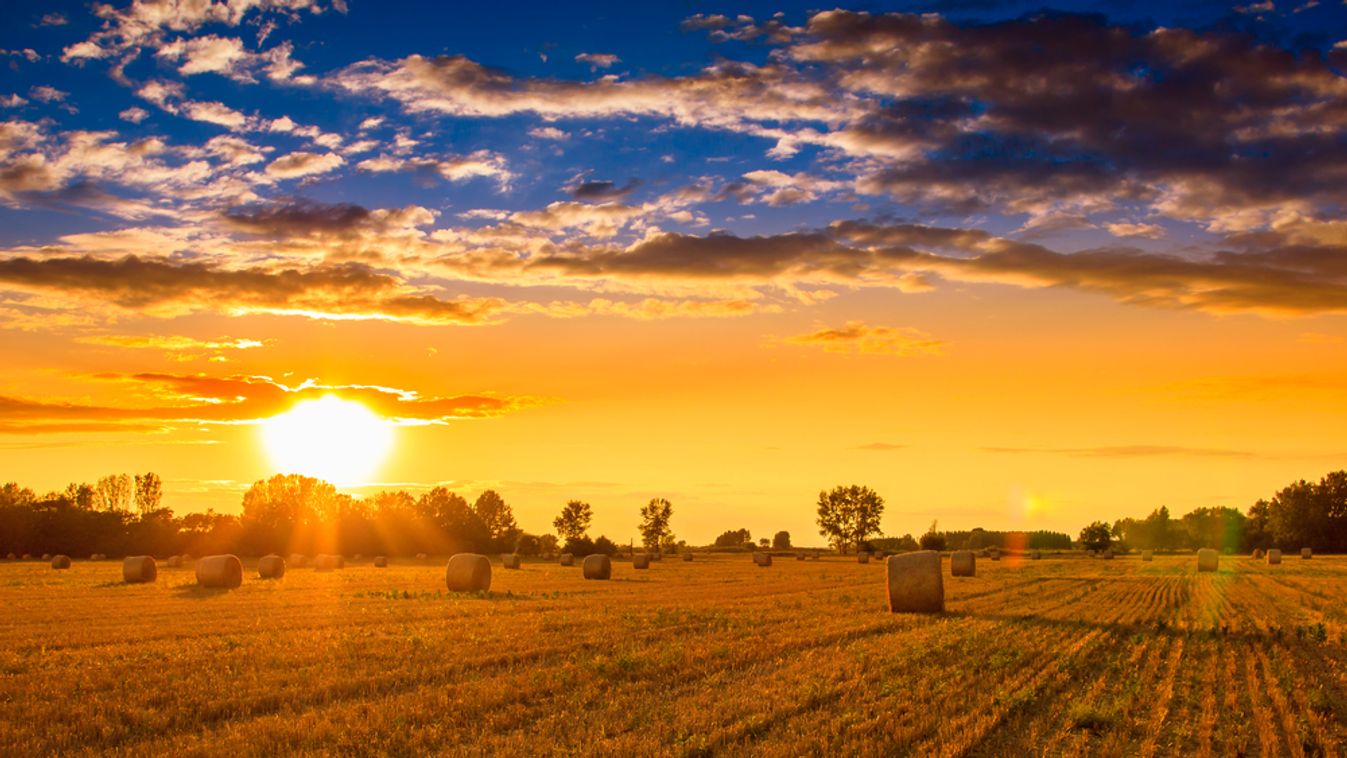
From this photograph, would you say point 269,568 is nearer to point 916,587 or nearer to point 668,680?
point 916,587

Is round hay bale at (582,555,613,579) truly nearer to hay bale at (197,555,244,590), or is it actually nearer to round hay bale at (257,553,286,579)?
round hay bale at (257,553,286,579)

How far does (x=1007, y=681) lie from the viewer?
14.6 m

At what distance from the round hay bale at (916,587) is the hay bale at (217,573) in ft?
83.5

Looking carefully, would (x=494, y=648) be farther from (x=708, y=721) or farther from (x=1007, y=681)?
(x=1007, y=681)

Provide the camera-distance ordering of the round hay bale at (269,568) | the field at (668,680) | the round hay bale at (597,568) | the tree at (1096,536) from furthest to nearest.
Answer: the tree at (1096,536), the round hay bale at (597,568), the round hay bale at (269,568), the field at (668,680)

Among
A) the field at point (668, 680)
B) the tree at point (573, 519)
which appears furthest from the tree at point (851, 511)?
the field at point (668, 680)

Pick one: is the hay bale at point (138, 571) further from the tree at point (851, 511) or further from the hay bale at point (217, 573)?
the tree at point (851, 511)

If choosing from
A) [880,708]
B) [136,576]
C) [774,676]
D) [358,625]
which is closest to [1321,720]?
[880,708]

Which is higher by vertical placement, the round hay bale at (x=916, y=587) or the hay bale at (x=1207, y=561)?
the round hay bale at (x=916, y=587)

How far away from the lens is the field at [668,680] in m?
11.0

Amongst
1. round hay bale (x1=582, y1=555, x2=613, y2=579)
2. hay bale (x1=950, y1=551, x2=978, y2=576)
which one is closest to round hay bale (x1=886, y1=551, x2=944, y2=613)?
round hay bale (x1=582, y1=555, x2=613, y2=579)

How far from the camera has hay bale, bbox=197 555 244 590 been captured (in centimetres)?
3866

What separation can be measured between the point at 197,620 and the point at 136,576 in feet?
75.5

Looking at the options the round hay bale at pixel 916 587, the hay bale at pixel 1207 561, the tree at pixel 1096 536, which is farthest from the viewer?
the tree at pixel 1096 536
